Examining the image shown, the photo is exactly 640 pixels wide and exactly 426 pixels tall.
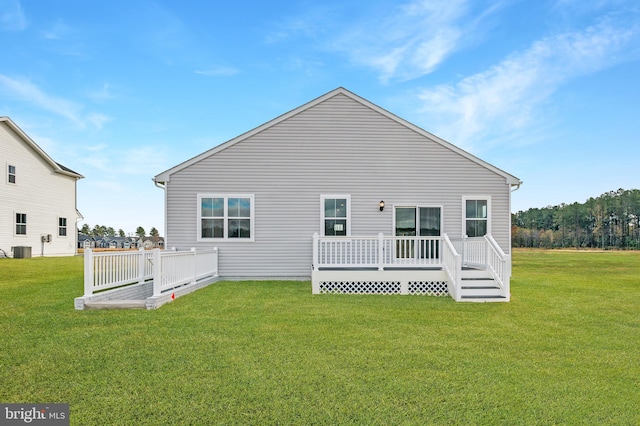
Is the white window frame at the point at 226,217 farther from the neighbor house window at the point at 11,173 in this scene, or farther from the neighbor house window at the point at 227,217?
the neighbor house window at the point at 11,173

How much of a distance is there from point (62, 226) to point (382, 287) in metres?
24.6

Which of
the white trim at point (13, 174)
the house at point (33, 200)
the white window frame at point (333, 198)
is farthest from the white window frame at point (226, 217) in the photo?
the white trim at point (13, 174)

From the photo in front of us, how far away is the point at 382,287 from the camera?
33.4 feet

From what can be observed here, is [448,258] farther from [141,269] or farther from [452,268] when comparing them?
[141,269]

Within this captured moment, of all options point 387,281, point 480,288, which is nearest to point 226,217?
point 387,281

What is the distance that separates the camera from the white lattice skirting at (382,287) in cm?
1006

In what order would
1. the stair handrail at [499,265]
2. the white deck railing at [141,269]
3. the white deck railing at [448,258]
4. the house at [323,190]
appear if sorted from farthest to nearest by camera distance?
the house at [323,190]
the white deck railing at [448,258]
the stair handrail at [499,265]
the white deck railing at [141,269]

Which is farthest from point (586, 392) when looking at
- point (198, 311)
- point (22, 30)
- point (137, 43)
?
point (22, 30)

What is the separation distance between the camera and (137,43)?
1391cm

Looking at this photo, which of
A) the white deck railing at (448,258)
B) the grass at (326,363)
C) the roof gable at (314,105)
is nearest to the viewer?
the grass at (326,363)

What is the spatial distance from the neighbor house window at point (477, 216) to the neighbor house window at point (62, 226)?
25.6 meters

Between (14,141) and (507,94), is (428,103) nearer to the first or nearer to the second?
(507,94)

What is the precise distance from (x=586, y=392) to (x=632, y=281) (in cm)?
1249
